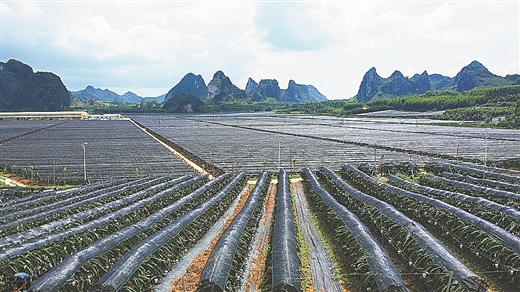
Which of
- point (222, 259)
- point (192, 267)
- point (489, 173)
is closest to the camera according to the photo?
point (222, 259)

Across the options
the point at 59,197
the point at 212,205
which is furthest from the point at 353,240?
the point at 59,197

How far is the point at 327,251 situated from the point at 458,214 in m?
4.40

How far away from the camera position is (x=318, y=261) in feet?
33.7

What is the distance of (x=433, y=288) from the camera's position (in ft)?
26.2

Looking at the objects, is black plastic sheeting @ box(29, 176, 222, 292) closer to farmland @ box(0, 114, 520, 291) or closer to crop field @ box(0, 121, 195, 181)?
farmland @ box(0, 114, 520, 291)

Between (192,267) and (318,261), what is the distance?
3314 millimetres

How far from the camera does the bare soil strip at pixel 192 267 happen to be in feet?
29.0

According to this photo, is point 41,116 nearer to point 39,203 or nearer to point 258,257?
point 39,203

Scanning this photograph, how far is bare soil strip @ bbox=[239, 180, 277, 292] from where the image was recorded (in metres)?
8.92

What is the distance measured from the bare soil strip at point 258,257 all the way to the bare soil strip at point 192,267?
1.19 metres

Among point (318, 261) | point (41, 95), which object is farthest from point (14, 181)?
point (41, 95)

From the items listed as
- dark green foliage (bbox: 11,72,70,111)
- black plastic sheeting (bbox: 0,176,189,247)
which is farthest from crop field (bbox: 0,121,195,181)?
dark green foliage (bbox: 11,72,70,111)

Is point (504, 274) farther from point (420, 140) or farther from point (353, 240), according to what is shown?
point (420, 140)

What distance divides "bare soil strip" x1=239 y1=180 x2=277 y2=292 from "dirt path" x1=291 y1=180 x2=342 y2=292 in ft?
4.11
